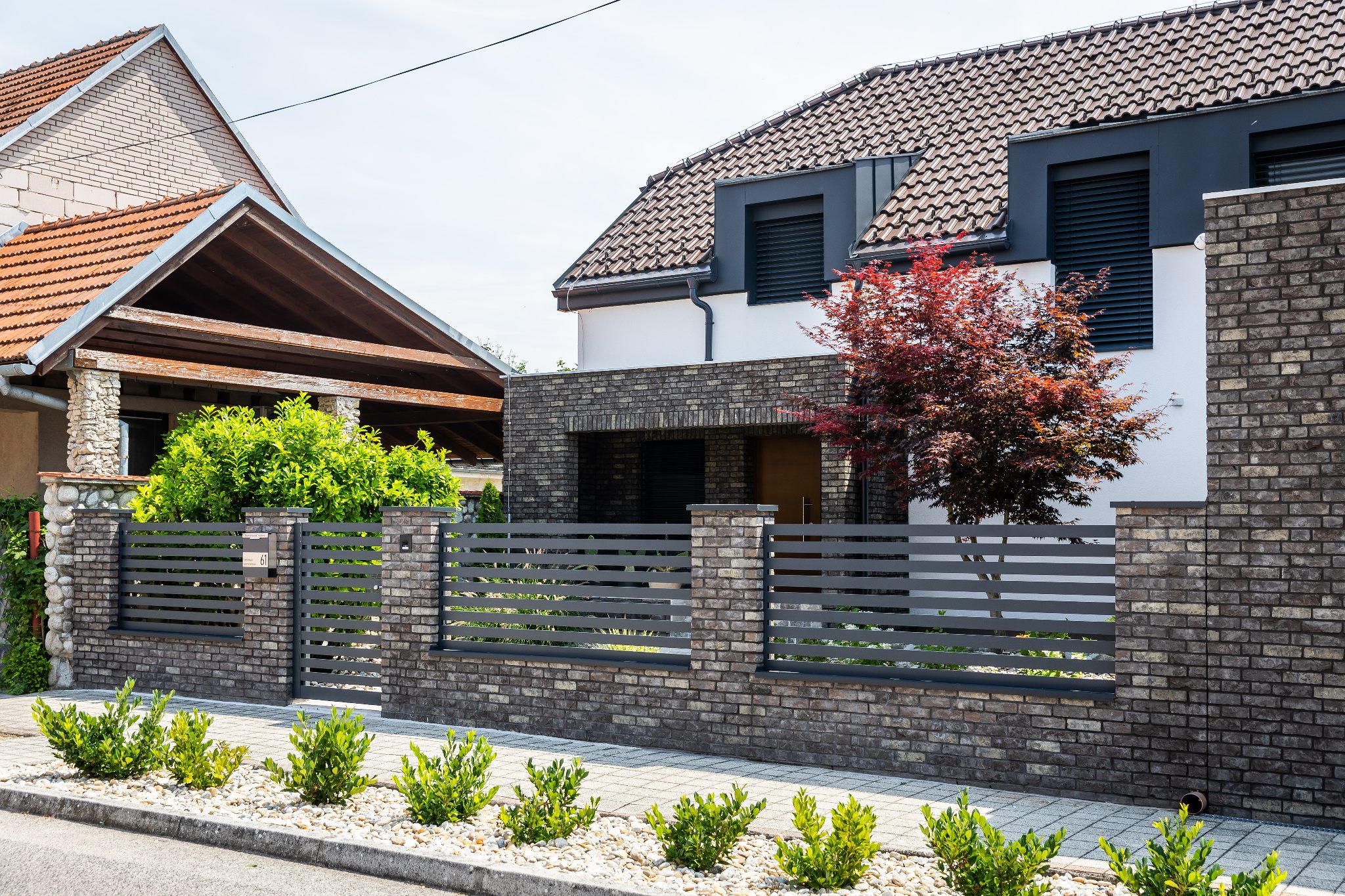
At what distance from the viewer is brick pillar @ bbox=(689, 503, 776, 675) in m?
8.88

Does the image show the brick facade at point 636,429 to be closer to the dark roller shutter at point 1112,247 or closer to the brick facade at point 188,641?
the dark roller shutter at point 1112,247

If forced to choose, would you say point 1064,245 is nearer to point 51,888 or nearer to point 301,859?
point 301,859

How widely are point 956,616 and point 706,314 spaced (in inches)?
444

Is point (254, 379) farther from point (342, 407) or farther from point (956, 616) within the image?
point (956, 616)

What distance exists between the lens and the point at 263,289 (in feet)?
57.4

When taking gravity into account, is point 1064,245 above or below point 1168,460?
above

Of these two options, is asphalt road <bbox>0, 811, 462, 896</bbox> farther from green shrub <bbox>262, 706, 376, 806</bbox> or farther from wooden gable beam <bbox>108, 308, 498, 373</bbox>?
wooden gable beam <bbox>108, 308, 498, 373</bbox>

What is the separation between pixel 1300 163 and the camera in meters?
14.3

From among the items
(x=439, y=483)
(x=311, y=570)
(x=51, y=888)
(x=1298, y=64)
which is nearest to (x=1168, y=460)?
(x=1298, y=64)

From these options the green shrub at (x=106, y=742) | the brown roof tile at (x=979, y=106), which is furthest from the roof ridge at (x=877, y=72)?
the green shrub at (x=106, y=742)

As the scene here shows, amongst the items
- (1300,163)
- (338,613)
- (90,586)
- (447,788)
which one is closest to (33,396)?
(90,586)

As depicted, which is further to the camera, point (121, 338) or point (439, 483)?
point (121, 338)

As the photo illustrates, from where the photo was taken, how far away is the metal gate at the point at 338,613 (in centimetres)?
1088

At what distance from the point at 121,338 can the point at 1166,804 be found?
44.6 feet
